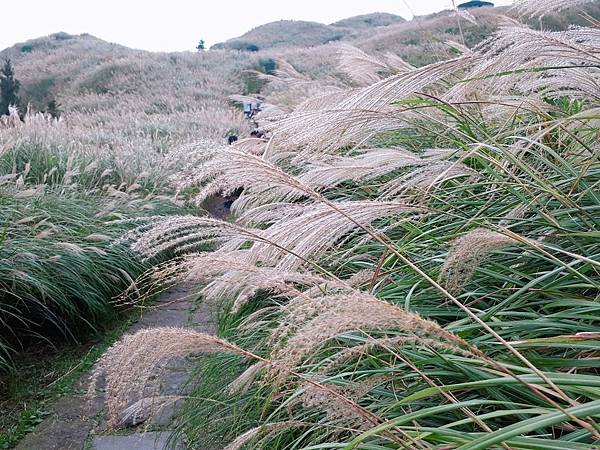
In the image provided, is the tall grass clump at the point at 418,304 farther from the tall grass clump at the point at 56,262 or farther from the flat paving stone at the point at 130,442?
the tall grass clump at the point at 56,262

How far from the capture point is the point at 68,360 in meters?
3.32

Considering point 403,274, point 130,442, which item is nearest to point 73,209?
point 130,442

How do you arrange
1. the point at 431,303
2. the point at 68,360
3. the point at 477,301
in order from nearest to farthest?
the point at 477,301, the point at 431,303, the point at 68,360

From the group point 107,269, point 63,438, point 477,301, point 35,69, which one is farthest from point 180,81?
point 477,301

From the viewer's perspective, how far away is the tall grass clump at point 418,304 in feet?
2.89

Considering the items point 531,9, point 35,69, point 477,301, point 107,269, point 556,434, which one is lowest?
point 107,269

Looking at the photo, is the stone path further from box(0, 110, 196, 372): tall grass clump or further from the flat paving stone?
box(0, 110, 196, 372): tall grass clump

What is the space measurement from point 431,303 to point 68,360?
100 inches

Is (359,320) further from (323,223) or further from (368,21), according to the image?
(368,21)

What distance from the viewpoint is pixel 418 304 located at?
57.9 inches

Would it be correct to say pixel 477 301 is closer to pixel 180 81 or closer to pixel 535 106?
pixel 535 106

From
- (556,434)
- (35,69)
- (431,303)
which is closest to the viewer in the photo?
(556,434)

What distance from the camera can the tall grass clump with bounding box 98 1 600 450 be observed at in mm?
880

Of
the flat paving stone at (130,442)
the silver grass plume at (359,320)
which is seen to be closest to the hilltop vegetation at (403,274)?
the silver grass plume at (359,320)
